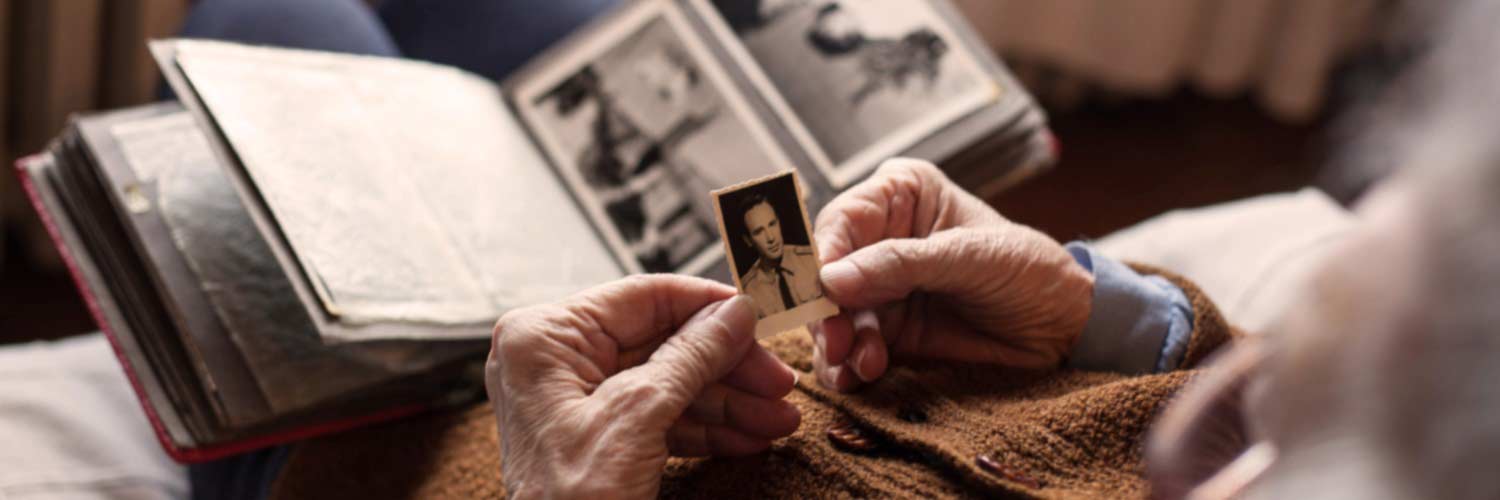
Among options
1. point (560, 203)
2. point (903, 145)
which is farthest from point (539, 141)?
point (903, 145)

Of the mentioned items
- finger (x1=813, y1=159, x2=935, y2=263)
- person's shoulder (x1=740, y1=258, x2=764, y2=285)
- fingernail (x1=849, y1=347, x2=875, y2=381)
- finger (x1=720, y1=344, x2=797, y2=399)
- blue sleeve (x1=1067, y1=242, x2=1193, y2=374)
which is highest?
person's shoulder (x1=740, y1=258, x2=764, y2=285)

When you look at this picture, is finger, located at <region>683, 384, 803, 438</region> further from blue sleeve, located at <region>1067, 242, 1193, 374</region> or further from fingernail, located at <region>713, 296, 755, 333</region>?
blue sleeve, located at <region>1067, 242, 1193, 374</region>

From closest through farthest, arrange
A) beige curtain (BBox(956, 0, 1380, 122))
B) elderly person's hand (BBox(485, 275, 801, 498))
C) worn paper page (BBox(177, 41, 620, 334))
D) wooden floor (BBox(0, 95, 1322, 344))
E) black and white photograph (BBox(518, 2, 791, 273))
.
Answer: elderly person's hand (BBox(485, 275, 801, 498))
worn paper page (BBox(177, 41, 620, 334))
black and white photograph (BBox(518, 2, 791, 273))
wooden floor (BBox(0, 95, 1322, 344))
beige curtain (BBox(956, 0, 1380, 122))

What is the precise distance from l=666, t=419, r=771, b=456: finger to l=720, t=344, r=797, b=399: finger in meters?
0.03

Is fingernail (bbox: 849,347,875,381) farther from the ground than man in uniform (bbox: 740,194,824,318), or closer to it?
closer to it

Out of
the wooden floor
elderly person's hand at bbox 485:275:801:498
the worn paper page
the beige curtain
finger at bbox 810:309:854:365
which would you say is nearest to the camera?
elderly person's hand at bbox 485:275:801:498

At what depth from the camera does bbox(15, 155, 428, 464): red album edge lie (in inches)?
33.0

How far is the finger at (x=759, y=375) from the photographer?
2.36ft

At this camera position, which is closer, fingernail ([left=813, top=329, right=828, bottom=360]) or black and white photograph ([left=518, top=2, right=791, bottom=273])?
fingernail ([left=813, top=329, right=828, bottom=360])

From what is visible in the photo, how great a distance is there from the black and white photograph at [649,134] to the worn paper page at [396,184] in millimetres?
32

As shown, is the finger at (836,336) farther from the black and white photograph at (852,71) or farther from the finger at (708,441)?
the black and white photograph at (852,71)

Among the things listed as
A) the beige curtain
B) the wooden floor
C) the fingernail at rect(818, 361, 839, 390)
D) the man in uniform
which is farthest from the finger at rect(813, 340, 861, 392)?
the beige curtain

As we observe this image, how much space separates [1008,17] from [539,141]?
1351 mm

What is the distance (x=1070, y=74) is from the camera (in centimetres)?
236
